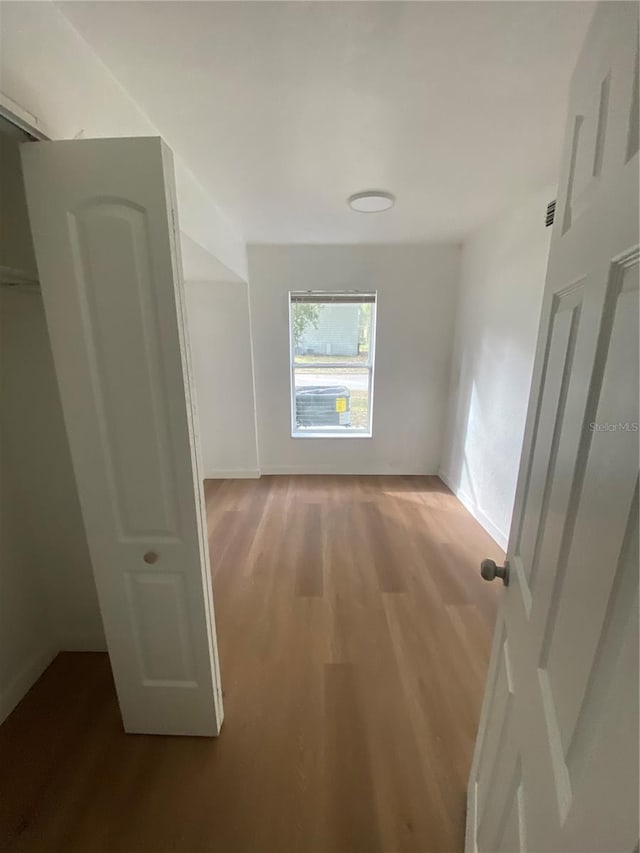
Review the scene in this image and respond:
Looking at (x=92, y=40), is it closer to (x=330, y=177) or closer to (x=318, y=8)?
(x=318, y=8)

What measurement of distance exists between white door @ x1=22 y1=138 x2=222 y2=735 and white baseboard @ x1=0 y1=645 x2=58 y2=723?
0.59m

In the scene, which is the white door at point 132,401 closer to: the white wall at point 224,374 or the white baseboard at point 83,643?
the white baseboard at point 83,643

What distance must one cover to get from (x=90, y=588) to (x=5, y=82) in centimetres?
192

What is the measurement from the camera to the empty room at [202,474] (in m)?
0.56

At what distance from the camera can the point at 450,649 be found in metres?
1.92

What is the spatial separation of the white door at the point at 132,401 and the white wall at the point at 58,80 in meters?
0.20

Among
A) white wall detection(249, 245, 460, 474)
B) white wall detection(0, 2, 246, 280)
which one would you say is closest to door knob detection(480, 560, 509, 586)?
white wall detection(0, 2, 246, 280)

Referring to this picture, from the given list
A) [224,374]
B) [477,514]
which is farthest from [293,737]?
[224,374]

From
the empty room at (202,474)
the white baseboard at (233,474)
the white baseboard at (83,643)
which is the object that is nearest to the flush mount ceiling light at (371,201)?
the empty room at (202,474)

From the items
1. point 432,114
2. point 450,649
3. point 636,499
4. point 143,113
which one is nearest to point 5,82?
point 143,113

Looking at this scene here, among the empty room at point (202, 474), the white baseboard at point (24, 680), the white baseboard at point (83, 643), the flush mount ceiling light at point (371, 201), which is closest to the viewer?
the empty room at point (202, 474)

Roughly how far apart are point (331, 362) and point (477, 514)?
2.15 metres

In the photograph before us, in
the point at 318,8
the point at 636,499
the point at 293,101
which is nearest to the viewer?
the point at 636,499

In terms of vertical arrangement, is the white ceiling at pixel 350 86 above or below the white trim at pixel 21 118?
above
